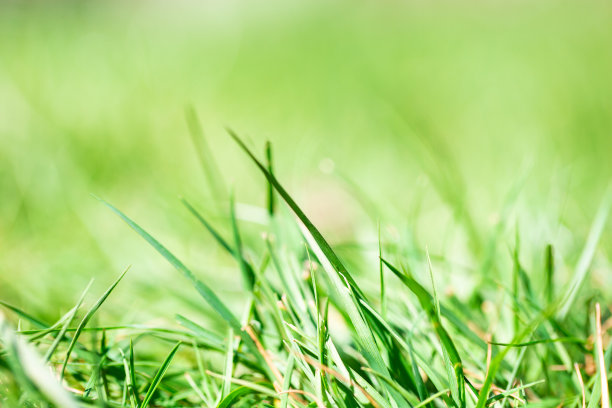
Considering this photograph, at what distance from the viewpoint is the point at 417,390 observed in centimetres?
45

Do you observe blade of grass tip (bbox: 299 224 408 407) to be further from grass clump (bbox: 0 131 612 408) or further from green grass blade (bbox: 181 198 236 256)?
green grass blade (bbox: 181 198 236 256)

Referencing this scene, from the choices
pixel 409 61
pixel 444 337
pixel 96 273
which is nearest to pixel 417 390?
pixel 444 337

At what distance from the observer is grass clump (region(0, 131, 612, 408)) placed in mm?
424

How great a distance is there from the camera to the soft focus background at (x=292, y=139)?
2.70 feet

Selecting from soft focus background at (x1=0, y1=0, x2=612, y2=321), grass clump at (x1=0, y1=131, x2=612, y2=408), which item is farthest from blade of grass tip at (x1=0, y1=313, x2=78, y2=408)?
soft focus background at (x1=0, y1=0, x2=612, y2=321)

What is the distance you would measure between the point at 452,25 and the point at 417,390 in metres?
3.02

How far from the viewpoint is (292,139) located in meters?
1.44

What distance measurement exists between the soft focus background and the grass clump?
0.13 metres

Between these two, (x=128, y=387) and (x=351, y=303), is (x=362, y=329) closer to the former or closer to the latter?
(x=351, y=303)

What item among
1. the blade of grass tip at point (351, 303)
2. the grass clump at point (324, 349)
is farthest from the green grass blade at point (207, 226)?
the blade of grass tip at point (351, 303)

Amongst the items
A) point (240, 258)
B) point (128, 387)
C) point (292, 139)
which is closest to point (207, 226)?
point (240, 258)

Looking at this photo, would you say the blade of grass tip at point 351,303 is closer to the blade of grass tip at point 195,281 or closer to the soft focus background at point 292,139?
the blade of grass tip at point 195,281

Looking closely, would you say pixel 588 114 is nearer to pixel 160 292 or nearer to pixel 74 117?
pixel 160 292

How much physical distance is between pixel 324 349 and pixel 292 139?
1.02m
